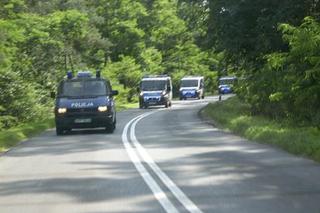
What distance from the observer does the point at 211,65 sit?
321ft

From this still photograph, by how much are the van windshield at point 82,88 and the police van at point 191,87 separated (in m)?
46.9

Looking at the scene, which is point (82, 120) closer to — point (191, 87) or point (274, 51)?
point (274, 51)

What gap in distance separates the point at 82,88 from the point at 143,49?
49.4 metres

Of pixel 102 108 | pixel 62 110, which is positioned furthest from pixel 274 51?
pixel 62 110

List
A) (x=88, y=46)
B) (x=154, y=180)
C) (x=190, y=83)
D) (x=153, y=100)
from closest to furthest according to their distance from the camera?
(x=154, y=180), (x=153, y=100), (x=88, y=46), (x=190, y=83)

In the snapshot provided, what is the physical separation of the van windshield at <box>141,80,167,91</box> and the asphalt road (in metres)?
30.9

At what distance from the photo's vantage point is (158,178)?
12.0 meters

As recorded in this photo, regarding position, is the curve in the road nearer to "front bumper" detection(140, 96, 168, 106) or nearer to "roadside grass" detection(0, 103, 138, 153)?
"roadside grass" detection(0, 103, 138, 153)

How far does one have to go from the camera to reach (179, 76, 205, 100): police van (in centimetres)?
7169

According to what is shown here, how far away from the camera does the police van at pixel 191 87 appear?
71688mm

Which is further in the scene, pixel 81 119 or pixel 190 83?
pixel 190 83

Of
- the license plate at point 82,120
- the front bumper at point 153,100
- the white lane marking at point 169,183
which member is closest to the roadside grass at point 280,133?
the white lane marking at point 169,183

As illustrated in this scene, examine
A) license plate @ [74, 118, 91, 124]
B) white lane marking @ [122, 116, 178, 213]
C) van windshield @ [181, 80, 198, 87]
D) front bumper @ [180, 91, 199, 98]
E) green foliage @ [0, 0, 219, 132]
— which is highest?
green foliage @ [0, 0, 219, 132]

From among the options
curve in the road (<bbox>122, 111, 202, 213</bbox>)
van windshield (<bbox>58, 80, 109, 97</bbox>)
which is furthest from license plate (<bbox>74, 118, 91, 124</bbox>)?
curve in the road (<bbox>122, 111, 202, 213</bbox>)
